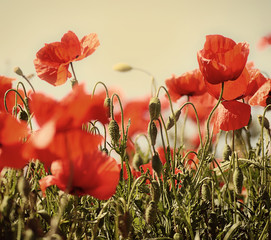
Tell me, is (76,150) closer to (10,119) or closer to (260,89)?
(10,119)

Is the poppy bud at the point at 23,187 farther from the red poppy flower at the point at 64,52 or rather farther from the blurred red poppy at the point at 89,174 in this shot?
the red poppy flower at the point at 64,52

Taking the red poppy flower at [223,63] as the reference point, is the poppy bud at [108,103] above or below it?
below

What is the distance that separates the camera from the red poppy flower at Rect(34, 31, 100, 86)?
3.47 ft

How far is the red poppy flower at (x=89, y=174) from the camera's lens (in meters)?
0.64

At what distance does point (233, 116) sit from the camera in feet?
2.95

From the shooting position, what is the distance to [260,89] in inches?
37.7

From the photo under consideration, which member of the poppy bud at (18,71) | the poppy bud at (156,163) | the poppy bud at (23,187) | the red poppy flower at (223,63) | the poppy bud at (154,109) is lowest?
the poppy bud at (156,163)

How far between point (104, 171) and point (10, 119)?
0.62 ft

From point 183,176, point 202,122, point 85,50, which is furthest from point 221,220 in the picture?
point 202,122

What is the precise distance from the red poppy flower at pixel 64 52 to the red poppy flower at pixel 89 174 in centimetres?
46

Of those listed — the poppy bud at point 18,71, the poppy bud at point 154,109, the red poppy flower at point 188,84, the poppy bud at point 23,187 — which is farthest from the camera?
the red poppy flower at point 188,84

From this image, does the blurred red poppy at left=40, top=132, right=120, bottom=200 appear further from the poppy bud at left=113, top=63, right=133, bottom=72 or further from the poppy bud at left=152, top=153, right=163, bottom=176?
the poppy bud at left=113, top=63, right=133, bottom=72

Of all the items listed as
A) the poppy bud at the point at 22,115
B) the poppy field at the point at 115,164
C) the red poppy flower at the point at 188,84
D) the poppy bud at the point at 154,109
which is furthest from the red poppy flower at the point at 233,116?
the poppy bud at the point at 22,115

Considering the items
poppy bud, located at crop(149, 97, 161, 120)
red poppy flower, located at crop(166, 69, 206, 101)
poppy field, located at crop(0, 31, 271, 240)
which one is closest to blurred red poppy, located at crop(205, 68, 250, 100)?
poppy field, located at crop(0, 31, 271, 240)
